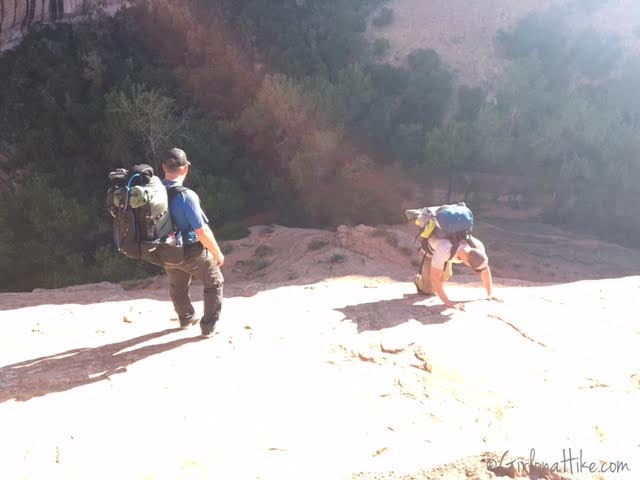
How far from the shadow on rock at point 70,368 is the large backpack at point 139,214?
0.90 meters

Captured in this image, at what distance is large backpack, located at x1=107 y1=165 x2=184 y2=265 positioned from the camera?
323cm

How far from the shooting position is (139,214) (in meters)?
3.29

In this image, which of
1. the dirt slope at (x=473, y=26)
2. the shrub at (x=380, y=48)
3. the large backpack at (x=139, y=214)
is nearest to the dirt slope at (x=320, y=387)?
the large backpack at (x=139, y=214)

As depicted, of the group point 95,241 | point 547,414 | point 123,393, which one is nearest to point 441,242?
point 547,414

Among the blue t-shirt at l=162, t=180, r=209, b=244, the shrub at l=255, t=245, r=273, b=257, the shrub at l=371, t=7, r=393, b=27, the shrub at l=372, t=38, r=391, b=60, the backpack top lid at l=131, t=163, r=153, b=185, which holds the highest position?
the shrub at l=371, t=7, r=393, b=27

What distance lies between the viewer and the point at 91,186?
1559 cm

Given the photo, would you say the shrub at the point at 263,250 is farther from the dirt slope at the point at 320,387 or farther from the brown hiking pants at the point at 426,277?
the brown hiking pants at the point at 426,277

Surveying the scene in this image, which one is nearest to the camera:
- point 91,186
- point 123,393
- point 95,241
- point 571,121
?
point 123,393

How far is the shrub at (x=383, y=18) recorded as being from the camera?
81.0ft

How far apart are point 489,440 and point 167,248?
2.61 metres

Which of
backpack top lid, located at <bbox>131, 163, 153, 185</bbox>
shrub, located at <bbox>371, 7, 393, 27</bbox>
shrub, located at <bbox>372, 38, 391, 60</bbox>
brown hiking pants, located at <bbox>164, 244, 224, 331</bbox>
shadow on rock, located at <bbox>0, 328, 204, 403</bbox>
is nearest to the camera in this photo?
shadow on rock, located at <bbox>0, 328, 204, 403</bbox>

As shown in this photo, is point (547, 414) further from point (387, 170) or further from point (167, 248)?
point (387, 170)

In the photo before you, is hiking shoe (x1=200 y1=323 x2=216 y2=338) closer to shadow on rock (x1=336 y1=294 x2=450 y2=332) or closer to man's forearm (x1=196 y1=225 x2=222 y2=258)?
man's forearm (x1=196 y1=225 x2=222 y2=258)

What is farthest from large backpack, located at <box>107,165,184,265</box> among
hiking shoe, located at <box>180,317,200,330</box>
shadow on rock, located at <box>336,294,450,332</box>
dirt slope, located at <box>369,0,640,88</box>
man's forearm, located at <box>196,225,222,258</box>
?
dirt slope, located at <box>369,0,640,88</box>
